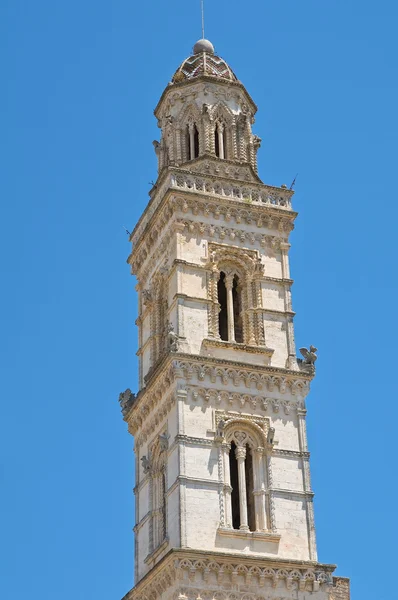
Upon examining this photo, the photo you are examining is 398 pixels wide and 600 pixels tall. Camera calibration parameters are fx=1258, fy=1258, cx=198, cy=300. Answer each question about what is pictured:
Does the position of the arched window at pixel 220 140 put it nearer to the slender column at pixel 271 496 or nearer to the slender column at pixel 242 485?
the slender column at pixel 242 485

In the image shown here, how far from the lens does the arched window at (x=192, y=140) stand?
152 ft

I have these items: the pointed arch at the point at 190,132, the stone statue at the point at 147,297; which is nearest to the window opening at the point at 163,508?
the stone statue at the point at 147,297

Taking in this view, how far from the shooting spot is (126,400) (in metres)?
43.9

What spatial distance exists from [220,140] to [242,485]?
13933mm

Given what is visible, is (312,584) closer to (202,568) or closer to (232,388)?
(202,568)

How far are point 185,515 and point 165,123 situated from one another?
16722mm

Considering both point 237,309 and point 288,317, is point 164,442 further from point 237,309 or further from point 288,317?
point 288,317

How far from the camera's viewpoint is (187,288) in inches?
1656

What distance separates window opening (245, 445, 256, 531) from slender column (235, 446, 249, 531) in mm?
419

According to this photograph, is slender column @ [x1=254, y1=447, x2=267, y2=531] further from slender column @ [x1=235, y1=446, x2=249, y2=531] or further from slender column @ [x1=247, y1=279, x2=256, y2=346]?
slender column @ [x1=247, y1=279, x2=256, y2=346]

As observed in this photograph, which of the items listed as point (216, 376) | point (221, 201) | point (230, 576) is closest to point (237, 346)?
point (216, 376)

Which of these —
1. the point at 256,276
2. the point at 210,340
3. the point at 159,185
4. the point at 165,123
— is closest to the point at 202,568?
the point at 210,340

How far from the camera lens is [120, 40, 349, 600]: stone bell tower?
37719mm

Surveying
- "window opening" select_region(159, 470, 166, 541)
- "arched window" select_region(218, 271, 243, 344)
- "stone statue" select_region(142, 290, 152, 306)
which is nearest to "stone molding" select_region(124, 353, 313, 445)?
"arched window" select_region(218, 271, 243, 344)
